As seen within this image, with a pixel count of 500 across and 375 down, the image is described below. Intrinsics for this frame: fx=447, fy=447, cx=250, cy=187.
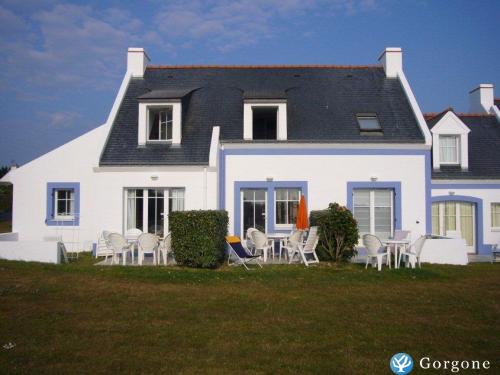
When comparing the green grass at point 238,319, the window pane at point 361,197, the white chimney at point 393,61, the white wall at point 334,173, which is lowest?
the green grass at point 238,319

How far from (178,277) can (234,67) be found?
41.8 ft

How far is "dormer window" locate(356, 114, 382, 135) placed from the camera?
16.9m

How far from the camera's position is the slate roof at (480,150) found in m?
→ 18.3

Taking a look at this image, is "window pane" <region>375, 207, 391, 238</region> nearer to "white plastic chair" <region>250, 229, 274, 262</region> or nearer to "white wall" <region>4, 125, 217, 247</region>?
"white plastic chair" <region>250, 229, 274, 262</region>

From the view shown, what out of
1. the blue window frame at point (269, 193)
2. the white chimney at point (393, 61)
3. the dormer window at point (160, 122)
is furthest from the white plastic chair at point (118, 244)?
the white chimney at point (393, 61)

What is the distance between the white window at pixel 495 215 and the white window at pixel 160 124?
13.5 meters

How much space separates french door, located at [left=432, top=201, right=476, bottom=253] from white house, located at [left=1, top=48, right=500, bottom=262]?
0.05 m

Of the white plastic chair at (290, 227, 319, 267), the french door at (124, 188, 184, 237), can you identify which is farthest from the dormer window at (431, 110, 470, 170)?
the french door at (124, 188, 184, 237)

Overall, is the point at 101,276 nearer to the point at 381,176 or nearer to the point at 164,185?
the point at 164,185

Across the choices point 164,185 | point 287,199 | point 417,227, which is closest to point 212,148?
point 164,185

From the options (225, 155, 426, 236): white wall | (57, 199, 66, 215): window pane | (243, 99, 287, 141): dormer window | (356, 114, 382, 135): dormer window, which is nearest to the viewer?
(225, 155, 426, 236): white wall

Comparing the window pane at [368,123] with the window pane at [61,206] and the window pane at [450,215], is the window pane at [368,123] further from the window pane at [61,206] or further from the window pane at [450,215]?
the window pane at [61,206]

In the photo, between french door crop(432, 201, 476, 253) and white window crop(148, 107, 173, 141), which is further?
french door crop(432, 201, 476, 253)

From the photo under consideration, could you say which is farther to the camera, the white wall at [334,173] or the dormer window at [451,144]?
the dormer window at [451,144]
